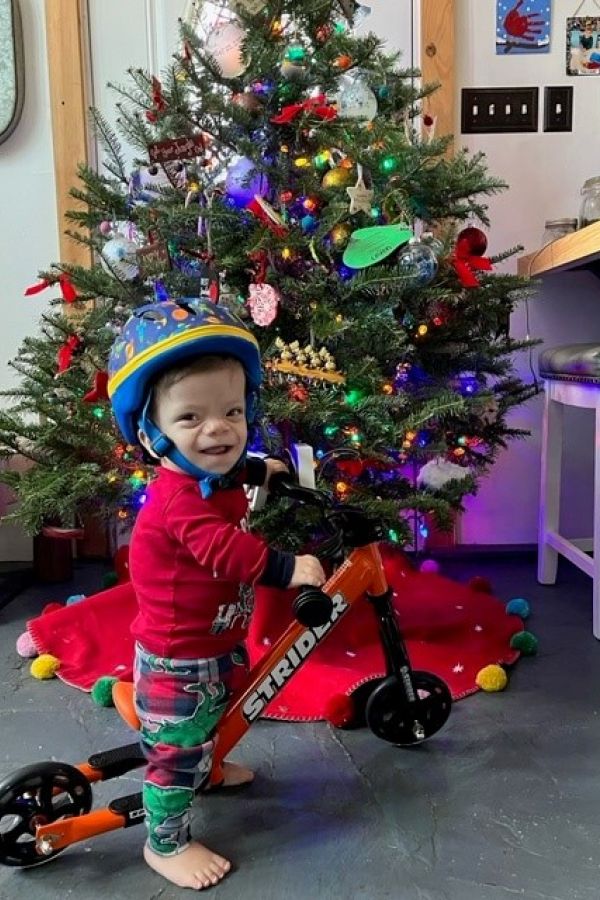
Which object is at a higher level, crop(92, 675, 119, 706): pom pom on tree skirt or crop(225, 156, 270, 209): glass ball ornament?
crop(225, 156, 270, 209): glass ball ornament

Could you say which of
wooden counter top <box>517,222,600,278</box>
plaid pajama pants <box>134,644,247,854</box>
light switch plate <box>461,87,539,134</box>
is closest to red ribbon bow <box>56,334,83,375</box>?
plaid pajama pants <box>134,644,247,854</box>

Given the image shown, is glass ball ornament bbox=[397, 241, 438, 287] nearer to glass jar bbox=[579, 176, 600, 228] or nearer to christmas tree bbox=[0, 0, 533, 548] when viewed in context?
christmas tree bbox=[0, 0, 533, 548]

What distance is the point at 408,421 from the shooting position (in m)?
1.58

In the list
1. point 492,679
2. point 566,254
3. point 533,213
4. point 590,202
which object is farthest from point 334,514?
point 533,213

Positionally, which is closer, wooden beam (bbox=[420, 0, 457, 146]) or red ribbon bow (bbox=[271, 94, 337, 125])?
red ribbon bow (bbox=[271, 94, 337, 125])

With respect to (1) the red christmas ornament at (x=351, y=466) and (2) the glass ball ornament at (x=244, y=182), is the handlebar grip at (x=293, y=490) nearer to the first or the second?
(1) the red christmas ornament at (x=351, y=466)

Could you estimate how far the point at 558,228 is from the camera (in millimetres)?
2217

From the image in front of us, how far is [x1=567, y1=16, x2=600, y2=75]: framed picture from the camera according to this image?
7.43ft

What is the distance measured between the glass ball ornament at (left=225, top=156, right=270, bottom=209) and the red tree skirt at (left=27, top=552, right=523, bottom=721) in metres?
0.86

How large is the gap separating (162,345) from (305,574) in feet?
Result: 1.13

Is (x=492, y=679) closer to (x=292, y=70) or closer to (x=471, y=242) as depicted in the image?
(x=471, y=242)

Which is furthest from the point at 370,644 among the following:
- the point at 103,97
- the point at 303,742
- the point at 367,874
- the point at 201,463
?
the point at 103,97

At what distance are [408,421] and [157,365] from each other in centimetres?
72

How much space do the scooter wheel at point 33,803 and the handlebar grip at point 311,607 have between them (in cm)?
45
